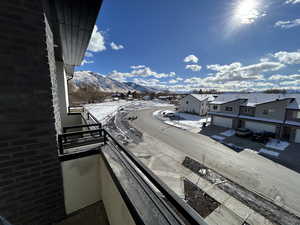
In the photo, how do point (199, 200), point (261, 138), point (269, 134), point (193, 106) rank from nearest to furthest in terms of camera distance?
point (199, 200)
point (261, 138)
point (269, 134)
point (193, 106)

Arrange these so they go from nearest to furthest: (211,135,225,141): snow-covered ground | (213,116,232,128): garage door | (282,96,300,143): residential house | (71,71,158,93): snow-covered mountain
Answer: (282,96,300,143): residential house < (211,135,225,141): snow-covered ground < (213,116,232,128): garage door < (71,71,158,93): snow-covered mountain

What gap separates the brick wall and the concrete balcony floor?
0.41 meters

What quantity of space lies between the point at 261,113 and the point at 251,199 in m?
11.1

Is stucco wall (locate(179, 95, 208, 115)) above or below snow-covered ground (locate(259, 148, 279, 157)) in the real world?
above

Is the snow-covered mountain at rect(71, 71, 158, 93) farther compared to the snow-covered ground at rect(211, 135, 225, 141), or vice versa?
the snow-covered mountain at rect(71, 71, 158, 93)

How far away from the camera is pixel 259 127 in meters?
12.6

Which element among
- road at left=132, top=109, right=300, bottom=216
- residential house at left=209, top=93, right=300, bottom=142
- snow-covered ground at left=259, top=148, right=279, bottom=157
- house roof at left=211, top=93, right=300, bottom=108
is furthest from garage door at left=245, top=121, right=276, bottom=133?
road at left=132, top=109, right=300, bottom=216

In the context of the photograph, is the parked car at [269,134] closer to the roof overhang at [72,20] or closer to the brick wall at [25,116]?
the roof overhang at [72,20]

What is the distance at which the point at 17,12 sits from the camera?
145cm

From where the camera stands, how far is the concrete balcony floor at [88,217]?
84.7 inches

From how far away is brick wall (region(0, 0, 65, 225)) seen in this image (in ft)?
4.77

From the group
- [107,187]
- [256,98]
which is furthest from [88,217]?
[256,98]

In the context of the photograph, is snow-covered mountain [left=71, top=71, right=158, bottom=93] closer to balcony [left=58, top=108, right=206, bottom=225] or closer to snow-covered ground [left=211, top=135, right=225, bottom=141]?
snow-covered ground [left=211, top=135, right=225, bottom=141]

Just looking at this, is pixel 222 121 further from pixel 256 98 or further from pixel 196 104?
pixel 196 104
